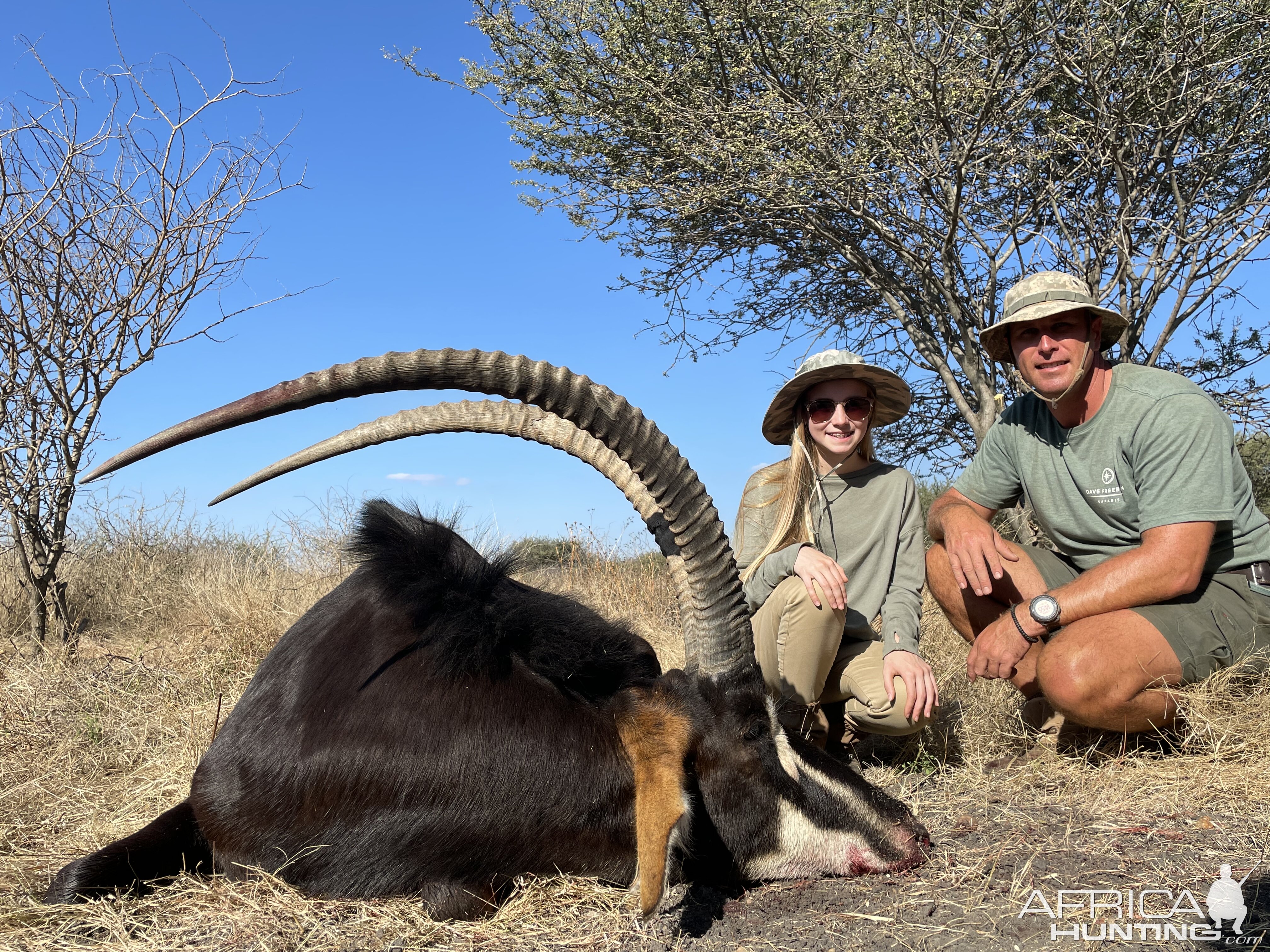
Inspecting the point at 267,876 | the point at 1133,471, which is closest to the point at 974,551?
the point at 1133,471

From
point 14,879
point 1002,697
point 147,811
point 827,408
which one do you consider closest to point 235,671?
point 147,811

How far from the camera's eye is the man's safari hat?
12.9 ft

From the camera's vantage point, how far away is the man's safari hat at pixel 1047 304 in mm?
3928

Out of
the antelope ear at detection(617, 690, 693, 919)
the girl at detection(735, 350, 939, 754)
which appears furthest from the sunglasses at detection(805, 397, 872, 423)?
the antelope ear at detection(617, 690, 693, 919)

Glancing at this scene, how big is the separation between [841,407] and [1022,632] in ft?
4.05

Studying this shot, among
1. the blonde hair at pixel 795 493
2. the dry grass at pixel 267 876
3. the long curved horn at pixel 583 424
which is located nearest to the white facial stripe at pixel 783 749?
the long curved horn at pixel 583 424

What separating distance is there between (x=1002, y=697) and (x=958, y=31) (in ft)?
19.2

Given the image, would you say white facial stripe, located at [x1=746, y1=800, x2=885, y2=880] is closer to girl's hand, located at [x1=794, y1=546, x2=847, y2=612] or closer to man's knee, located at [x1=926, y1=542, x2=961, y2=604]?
girl's hand, located at [x1=794, y1=546, x2=847, y2=612]

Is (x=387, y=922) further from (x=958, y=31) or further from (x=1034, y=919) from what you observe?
(x=958, y=31)

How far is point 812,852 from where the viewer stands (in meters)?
2.92

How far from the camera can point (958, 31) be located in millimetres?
7660

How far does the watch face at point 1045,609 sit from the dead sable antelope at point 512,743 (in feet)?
3.87

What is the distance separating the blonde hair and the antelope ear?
1.27 m

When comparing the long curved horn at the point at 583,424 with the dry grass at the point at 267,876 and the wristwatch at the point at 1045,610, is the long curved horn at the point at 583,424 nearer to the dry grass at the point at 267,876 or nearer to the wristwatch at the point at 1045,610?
the dry grass at the point at 267,876
